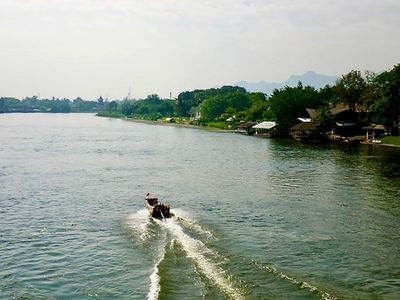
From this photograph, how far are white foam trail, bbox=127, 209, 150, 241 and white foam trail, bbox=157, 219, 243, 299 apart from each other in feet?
3.16

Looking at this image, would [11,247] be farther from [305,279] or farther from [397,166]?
[397,166]

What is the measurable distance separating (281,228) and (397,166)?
2359cm

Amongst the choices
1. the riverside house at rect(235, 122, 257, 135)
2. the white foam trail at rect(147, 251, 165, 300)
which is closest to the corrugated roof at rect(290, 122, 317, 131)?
the riverside house at rect(235, 122, 257, 135)

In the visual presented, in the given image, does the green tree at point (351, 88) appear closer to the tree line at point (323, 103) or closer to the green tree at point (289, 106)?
the tree line at point (323, 103)

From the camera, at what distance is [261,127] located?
81875 mm

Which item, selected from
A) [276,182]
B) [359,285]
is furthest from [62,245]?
[276,182]

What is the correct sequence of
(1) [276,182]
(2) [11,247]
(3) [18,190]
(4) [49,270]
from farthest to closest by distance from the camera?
(1) [276,182]
(3) [18,190]
(2) [11,247]
(4) [49,270]

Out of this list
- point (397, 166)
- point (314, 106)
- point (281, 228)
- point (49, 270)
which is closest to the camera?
point (49, 270)

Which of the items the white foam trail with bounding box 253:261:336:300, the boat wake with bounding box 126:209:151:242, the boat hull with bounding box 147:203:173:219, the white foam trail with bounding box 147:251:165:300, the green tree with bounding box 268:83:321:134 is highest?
the green tree with bounding box 268:83:321:134

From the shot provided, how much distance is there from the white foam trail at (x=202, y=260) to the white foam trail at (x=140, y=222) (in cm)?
96

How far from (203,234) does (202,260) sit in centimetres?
330

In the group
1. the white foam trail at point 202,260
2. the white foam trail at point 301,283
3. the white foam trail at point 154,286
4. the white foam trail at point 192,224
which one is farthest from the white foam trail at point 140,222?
the white foam trail at point 301,283

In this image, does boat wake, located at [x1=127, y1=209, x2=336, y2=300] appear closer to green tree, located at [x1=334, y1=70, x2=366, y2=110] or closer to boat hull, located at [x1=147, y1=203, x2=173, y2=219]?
boat hull, located at [x1=147, y1=203, x2=173, y2=219]

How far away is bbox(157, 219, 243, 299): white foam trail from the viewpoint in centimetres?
1414
